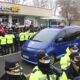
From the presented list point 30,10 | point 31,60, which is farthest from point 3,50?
point 30,10

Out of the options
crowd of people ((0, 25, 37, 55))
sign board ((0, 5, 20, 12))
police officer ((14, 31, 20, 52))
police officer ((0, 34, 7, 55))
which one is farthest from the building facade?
police officer ((0, 34, 7, 55))

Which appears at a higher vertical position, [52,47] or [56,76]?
[56,76]

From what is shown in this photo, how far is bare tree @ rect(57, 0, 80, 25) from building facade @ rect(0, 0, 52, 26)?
17.2 meters

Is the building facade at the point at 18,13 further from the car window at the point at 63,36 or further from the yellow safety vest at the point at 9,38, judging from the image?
the car window at the point at 63,36

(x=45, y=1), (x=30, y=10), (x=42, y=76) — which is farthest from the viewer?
(x=45, y=1)

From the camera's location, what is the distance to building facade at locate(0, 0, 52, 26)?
109 ft

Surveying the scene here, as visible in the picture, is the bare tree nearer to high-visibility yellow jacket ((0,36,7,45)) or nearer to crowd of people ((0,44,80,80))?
high-visibility yellow jacket ((0,36,7,45))

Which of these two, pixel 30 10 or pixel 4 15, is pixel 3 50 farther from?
pixel 30 10

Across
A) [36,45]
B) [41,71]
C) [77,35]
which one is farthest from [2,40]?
Result: [41,71]

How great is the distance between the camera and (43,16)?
44281 mm

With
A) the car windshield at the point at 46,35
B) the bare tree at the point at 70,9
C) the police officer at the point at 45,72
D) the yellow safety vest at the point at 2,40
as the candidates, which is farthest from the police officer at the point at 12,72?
the bare tree at the point at 70,9

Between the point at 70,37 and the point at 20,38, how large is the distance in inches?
144

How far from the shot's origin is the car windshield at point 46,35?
1200cm

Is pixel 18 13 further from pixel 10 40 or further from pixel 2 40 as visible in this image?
pixel 2 40
